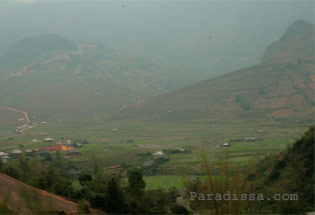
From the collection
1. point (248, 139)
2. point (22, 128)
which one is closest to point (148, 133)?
point (248, 139)

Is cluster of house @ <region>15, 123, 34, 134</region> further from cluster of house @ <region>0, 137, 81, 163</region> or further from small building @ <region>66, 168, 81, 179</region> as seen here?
small building @ <region>66, 168, 81, 179</region>

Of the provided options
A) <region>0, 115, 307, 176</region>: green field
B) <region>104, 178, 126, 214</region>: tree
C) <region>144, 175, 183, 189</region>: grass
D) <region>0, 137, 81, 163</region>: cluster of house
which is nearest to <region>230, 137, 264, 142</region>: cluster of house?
<region>0, 115, 307, 176</region>: green field

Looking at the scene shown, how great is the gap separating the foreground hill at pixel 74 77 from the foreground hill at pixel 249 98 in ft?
49.9

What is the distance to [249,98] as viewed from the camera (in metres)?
66.2

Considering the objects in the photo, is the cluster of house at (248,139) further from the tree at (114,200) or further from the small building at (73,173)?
the tree at (114,200)

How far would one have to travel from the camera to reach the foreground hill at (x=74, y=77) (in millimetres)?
76125

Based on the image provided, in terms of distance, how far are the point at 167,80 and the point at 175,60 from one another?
76.6m

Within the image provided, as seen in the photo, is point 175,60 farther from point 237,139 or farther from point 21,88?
point 237,139

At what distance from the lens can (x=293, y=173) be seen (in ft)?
62.1

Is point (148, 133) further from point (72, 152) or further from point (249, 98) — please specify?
point (249, 98)

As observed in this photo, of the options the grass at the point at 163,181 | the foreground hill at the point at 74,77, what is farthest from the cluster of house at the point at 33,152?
the foreground hill at the point at 74,77

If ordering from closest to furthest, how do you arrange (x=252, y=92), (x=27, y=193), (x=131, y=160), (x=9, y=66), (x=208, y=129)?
(x=27, y=193) < (x=131, y=160) < (x=208, y=129) < (x=252, y=92) < (x=9, y=66)

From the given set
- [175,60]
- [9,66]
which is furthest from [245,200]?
[175,60]

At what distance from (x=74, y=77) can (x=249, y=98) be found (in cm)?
6043
